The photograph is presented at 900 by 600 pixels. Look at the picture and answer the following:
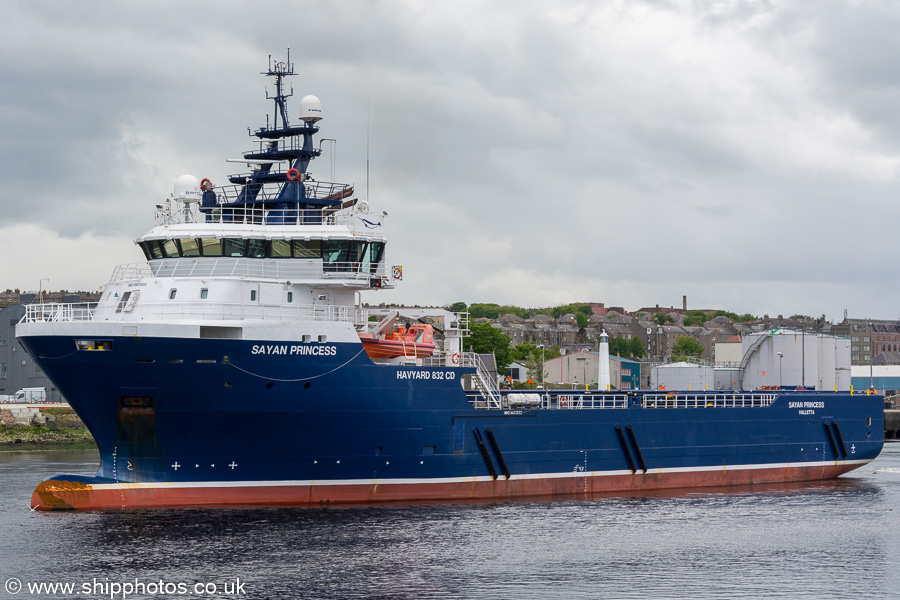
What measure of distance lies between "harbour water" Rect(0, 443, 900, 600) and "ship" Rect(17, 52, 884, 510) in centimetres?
106

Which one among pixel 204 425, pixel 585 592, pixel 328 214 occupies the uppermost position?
pixel 328 214

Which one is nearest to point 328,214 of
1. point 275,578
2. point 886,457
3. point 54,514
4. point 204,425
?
point 204,425

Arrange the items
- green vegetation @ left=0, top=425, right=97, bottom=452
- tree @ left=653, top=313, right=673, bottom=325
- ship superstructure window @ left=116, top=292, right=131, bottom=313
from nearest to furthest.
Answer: ship superstructure window @ left=116, top=292, right=131, bottom=313
green vegetation @ left=0, top=425, right=97, bottom=452
tree @ left=653, top=313, right=673, bottom=325

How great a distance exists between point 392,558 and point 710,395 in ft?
64.6

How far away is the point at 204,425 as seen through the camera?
99.9 feet

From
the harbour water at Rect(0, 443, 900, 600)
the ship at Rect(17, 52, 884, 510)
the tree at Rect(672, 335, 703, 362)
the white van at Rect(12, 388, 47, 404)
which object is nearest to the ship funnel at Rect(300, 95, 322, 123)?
the ship at Rect(17, 52, 884, 510)

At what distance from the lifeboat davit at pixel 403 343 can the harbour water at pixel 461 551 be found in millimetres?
4625

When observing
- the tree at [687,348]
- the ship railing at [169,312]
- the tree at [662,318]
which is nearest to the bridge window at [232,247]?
the ship railing at [169,312]

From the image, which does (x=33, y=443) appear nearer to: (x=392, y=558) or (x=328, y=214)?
(x=328, y=214)

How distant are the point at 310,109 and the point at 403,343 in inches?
329

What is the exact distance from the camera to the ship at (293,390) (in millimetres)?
30203

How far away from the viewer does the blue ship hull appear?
30031 mm

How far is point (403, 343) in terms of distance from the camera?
33.7 metres

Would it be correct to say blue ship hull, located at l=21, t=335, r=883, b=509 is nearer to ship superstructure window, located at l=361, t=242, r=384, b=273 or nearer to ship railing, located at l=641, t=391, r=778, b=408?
ship railing, located at l=641, t=391, r=778, b=408
